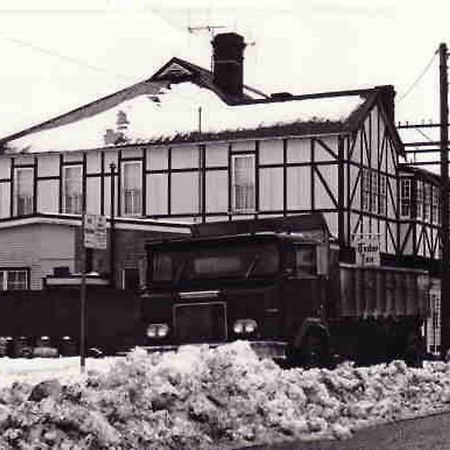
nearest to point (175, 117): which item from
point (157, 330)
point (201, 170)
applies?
point (201, 170)

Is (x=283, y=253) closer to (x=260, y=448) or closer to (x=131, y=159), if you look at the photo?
(x=260, y=448)

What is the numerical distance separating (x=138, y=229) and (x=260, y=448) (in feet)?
88.0

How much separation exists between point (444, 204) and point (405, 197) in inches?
617

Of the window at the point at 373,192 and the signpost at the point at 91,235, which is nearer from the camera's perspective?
the signpost at the point at 91,235

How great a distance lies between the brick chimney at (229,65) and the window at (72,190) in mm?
7010

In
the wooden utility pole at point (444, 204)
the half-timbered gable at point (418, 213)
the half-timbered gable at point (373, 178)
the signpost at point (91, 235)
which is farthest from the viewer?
the half-timbered gable at point (418, 213)

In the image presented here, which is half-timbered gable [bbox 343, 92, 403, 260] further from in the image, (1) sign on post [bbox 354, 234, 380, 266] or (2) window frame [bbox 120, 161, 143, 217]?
(1) sign on post [bbox 354, 234, 380, 266]

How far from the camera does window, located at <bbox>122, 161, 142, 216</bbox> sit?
42.2 m

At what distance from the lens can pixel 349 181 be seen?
3981cm

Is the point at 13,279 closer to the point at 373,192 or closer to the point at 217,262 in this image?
the point at 373,192

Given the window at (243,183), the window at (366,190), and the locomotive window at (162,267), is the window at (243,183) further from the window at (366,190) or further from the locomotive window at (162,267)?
the locomotive window at (162,267)

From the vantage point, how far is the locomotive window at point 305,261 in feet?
65.9

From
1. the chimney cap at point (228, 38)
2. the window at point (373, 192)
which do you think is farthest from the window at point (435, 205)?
the chimney cap at point (228, 38)

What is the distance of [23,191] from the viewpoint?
144 feet
